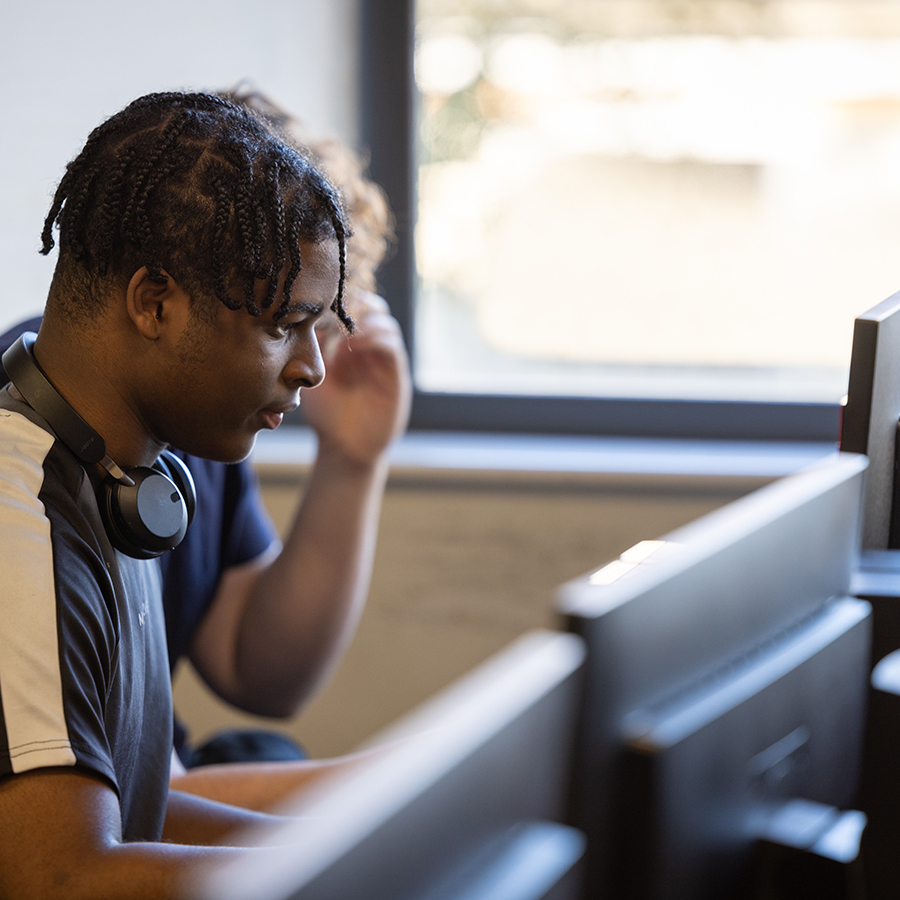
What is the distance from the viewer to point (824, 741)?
67cm

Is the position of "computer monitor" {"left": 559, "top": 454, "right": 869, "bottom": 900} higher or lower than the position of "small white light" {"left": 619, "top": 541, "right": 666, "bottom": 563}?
higher

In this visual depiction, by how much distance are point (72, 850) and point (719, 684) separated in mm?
382

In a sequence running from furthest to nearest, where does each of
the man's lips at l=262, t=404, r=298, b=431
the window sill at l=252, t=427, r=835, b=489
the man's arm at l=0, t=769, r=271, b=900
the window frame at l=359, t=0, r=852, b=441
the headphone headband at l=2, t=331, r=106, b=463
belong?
the window frame at l=359, t=0, r=852, b=441, the window sill at l=252, t=427, r=835, b=489, the man's lips at l=262, t=404, r=298, b=431, the headphone headband at l=2, t=331, r=106, b=463, the man's arm at l=0, t=769, r=271, b=900

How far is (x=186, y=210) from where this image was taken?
31.6 inches

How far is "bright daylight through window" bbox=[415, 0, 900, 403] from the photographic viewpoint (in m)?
1.91

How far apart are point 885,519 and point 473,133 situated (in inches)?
53.1

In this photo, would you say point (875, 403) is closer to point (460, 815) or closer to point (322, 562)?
point (460, 815)

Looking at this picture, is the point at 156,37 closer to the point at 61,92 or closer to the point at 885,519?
the point at 61,92

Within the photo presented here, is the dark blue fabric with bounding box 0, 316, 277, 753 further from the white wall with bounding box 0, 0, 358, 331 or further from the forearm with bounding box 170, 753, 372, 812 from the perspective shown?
the white wall with bounding box 0, 0, 358, 331

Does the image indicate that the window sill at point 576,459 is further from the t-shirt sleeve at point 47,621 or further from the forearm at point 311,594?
the t-shirt sleeve at point 47,621

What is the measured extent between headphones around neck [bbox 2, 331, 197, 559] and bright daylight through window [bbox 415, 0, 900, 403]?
132cm

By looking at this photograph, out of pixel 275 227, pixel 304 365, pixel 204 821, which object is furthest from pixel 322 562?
pixel 275 227

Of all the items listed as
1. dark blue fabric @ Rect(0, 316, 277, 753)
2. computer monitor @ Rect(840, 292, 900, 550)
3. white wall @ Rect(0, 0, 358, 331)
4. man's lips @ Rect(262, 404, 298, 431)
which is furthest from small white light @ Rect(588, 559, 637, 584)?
white wall @ Rect(0, 0, 358, 331)

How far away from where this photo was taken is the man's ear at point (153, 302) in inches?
31.6
